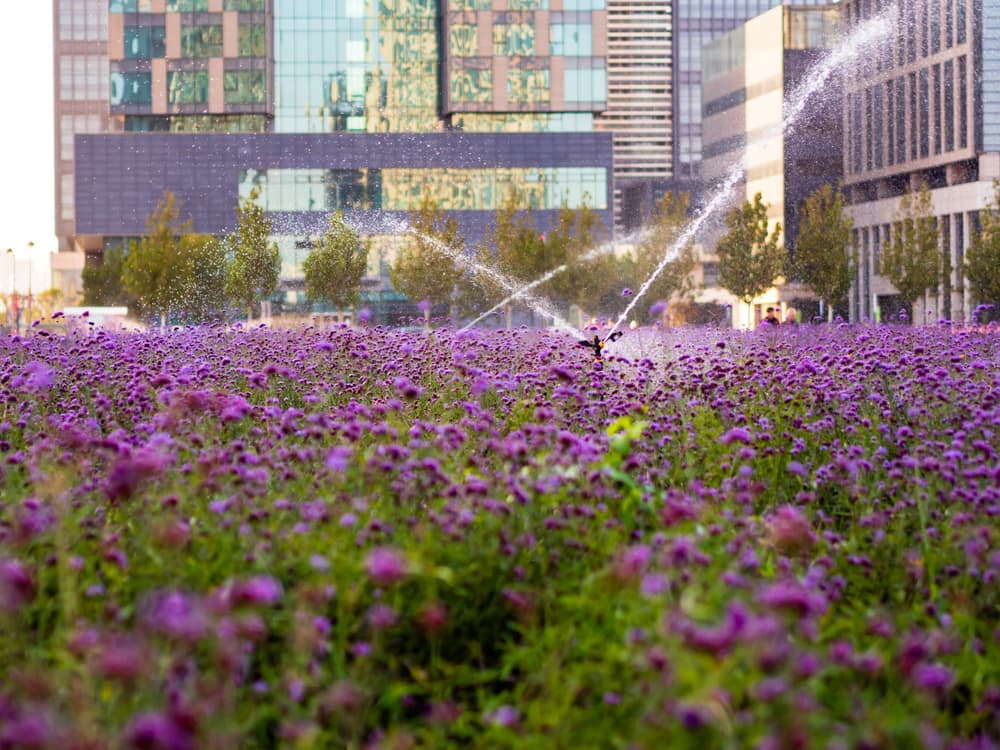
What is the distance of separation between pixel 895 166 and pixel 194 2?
4673 cm

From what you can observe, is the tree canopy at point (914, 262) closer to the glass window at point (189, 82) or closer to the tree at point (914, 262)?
the tree at point (914, 262)

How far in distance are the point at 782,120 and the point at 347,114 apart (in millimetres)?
34841

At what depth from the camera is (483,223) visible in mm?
89625

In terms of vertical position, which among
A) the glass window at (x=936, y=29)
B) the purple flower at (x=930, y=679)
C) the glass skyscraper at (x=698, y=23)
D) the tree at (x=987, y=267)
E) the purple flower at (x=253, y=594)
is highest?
the glass skyscraper at (x=698, y=23)

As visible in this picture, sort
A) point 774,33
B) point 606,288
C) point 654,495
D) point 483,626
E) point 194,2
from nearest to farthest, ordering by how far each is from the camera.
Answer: point 483,626, point 654,495, point 606,288, point 194,2, point 774,33

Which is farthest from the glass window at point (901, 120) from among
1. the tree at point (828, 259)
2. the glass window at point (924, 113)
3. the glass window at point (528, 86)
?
the tree at point (828, 259)

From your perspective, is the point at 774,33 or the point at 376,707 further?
the point at 774,33

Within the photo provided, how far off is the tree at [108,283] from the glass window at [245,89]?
1184cm

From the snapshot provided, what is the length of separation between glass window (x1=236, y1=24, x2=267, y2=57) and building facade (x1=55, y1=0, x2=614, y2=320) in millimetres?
87

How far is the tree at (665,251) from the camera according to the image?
64.5 meters

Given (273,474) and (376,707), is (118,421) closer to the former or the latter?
(273,474)

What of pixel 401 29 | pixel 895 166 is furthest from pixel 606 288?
pixel 895 166

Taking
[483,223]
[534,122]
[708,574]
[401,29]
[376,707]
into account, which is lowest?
[376,707]

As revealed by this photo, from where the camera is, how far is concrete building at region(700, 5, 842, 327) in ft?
340
